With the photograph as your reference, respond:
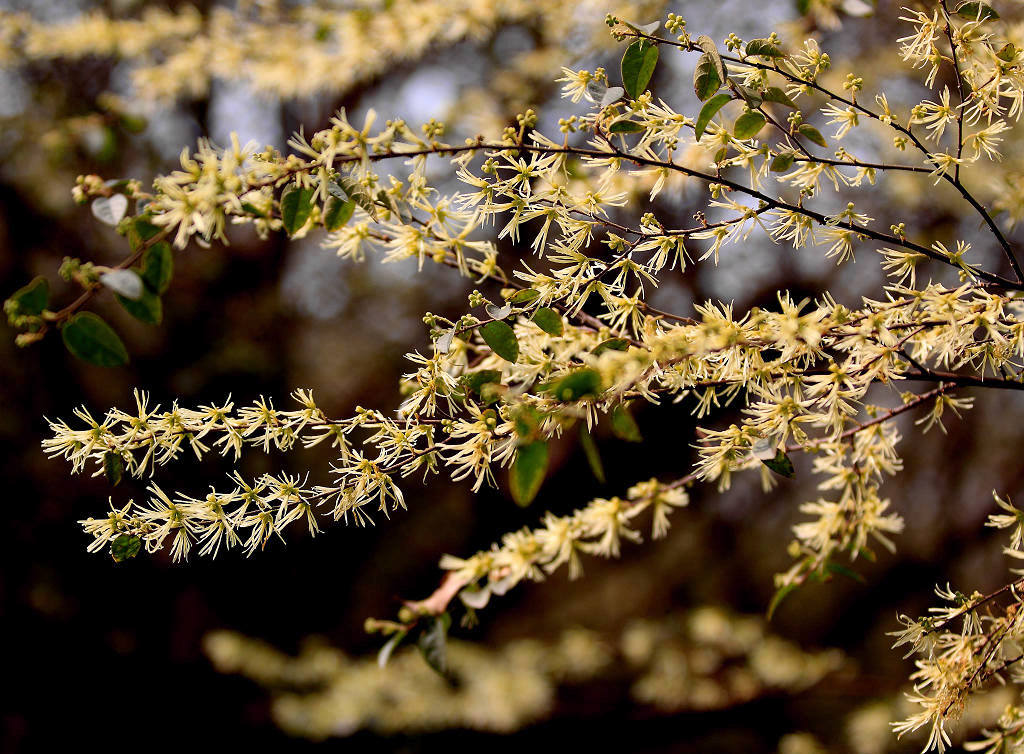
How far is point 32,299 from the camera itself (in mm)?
441

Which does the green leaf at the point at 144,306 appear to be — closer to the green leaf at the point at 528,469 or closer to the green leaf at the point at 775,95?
the green leaf at the point at 528,469

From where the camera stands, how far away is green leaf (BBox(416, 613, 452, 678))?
59 cm

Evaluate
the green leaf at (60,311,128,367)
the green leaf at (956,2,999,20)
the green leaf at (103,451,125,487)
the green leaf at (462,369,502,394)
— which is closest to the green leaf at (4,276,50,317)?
the green leaf at (60,311,128,367)

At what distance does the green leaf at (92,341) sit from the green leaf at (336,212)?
0.15 metres

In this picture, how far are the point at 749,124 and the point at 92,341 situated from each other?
47cm

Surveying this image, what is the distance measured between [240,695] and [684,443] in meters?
2.03

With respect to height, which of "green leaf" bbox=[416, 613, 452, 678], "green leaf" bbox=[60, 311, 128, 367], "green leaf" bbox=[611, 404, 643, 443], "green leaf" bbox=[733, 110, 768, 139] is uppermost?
"green leaf" bbox=[733, 110, 768, 139]

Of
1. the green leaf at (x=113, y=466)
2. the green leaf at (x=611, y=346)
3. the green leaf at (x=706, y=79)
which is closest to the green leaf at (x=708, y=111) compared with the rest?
the green leaf at (x=706, y=79)

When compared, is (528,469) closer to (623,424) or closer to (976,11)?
(623,424)

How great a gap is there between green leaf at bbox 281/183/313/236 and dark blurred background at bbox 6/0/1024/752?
186 centimetres

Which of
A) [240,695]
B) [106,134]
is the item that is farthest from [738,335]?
[240,695]

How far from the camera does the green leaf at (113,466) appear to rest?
0.52 meters

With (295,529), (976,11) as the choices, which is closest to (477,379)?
(976,11)

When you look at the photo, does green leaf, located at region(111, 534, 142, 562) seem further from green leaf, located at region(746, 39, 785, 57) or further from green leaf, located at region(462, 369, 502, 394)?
green leaf, located at region(746, 39, 785, 57)
